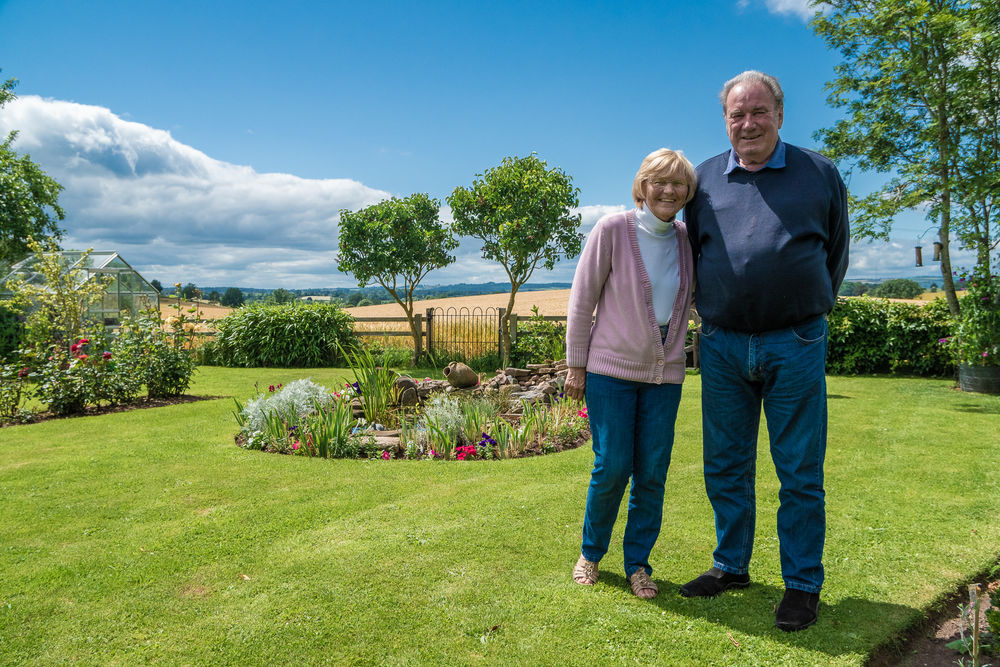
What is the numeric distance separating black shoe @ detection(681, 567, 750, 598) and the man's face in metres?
1.84

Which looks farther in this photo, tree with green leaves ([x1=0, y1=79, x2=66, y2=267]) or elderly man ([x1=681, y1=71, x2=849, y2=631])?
tree with green leaves ([x1=0, y1=79, x2=66, y2=267])

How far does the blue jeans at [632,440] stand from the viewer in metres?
2.64

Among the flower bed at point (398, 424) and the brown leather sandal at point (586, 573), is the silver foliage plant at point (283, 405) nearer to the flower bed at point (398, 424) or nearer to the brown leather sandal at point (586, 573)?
the flower bed at point (398, 424)

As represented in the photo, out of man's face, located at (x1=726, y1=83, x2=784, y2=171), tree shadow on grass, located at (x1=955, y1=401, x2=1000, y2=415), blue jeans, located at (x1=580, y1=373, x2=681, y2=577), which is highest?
man's face, located at (x1=726, y1=83, x2=784, y2=171)

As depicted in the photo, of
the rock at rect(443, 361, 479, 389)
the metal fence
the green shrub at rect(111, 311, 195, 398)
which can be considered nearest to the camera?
the rock at rect(443, 361, 479, 389)

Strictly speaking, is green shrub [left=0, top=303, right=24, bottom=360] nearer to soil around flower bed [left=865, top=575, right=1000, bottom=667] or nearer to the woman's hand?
the woman's hand

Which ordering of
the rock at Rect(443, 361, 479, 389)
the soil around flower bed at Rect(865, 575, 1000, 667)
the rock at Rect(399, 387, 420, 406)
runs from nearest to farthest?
the soil around flower bed at Rect(865, 575, 1000, 667) < the rock at Rect(399, 387, 420, 406) < the rock at Rect(443, 361, 479, 389)

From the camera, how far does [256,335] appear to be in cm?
1556

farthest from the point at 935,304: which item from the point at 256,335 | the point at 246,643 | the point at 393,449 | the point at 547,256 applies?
the point at 256,335

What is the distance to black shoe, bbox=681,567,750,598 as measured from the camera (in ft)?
9.16

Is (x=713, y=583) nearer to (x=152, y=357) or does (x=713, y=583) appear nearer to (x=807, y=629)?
(x=807, y=629)

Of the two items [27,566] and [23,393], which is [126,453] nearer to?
[27,566]

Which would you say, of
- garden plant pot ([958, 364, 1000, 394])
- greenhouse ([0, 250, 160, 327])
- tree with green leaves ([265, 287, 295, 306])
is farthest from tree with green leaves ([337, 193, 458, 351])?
garden plant pot ([958, 364, 1000, 394])

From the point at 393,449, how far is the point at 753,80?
4.29 meters
